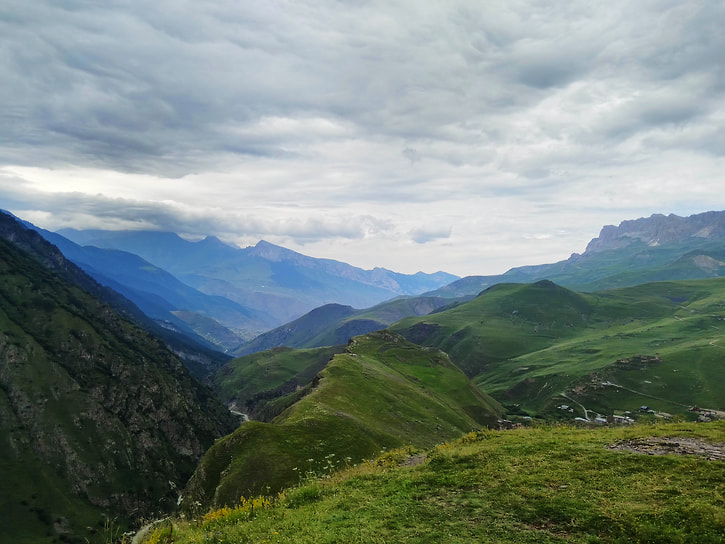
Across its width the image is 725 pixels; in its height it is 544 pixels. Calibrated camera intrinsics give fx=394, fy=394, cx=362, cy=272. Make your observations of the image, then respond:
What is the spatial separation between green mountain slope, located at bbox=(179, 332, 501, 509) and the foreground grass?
3256mm

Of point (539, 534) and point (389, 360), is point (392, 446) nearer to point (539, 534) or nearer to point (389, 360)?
point (539, 534)

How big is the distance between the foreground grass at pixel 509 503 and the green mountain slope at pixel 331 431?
3.26m

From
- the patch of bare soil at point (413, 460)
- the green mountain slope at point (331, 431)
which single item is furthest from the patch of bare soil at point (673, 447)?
the green mountain slope at point (331, 431)

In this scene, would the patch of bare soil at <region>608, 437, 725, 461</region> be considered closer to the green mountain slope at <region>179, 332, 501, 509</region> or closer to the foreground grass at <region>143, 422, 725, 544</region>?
the foreground grass at <region>143, 422, 725, 544</region>

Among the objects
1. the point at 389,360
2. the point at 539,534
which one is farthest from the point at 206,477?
the point at 389,360

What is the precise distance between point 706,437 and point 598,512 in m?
13.3

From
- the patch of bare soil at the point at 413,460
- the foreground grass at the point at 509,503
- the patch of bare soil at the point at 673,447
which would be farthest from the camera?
the patch of bare soil at the point at 413,460

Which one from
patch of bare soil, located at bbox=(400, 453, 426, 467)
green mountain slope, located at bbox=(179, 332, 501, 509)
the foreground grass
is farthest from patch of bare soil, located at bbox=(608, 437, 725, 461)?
green mountain slope, located at bbox=(179, 332, 501, 509)

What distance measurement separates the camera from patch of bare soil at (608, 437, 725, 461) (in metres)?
21.4

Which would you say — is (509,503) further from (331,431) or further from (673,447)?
(331,431)

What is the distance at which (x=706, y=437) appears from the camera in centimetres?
2419

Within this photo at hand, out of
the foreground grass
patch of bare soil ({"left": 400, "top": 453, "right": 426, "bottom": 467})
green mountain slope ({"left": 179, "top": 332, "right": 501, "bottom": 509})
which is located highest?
the foreground grass

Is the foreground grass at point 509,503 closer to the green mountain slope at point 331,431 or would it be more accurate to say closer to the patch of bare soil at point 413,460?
the patch of bare soil at point 413,460

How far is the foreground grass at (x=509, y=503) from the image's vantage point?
16016 mm
